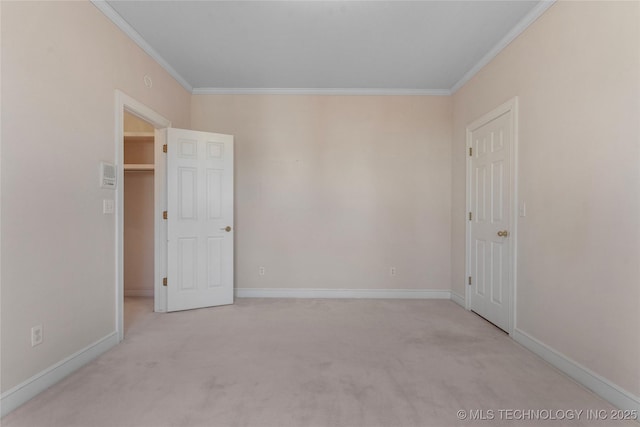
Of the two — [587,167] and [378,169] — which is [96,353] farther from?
[587,167]

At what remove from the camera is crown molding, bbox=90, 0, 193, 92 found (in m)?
2.43

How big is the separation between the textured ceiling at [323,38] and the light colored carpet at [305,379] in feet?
9.03

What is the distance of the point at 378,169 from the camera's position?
13.6ft

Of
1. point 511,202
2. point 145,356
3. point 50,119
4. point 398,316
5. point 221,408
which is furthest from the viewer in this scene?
point 398,316

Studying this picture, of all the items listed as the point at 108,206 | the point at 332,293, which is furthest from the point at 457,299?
the point at 108,206

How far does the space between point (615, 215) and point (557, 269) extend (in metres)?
0.59

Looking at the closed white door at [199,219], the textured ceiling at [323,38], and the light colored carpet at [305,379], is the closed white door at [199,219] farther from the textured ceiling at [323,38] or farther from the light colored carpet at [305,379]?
the textured ceiling at [323,38]

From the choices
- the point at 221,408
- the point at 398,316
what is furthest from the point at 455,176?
the point at 221,408

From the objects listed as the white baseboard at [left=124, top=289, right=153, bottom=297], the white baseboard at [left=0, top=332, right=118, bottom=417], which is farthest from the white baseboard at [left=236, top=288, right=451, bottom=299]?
the white baseboard at [left=0, top=332, right=118, bottom=417]

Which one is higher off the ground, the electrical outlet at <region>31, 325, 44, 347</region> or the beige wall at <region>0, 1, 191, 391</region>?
the beige wall at <region>0, 1, 191, 391</region>

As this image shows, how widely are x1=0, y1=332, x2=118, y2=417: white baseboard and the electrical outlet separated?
0.65ft

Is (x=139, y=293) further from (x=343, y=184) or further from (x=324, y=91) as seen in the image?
(x=324, y=91)

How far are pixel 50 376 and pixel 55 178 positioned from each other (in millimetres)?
1270

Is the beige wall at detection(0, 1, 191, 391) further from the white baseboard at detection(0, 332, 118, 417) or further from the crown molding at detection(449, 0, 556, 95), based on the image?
the crown molding at detection(449, 0, 556, 95)
